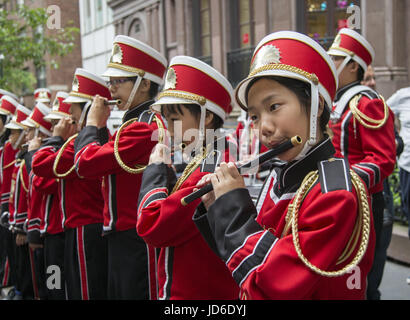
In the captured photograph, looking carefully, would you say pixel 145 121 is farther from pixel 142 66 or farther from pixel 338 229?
pixel 338 229

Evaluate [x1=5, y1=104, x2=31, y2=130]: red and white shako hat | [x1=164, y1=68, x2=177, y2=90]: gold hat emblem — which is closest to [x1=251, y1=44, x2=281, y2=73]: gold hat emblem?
[x1=164, y1=68, x2=177, y2=90]: gold hat emblem

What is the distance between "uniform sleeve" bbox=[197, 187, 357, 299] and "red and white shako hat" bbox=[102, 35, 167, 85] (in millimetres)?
1997

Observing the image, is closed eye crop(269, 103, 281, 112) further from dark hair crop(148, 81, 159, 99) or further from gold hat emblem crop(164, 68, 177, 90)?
dark hair crop(148, 81, 159, 99)

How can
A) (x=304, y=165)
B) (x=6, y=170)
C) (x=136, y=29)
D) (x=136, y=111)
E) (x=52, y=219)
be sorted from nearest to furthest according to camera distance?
(x=304, y=165) < (x=136, y=111) < (x=52, y=219) < (x=6, y=170) < (x=136, y=29)

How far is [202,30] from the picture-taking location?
16188mm

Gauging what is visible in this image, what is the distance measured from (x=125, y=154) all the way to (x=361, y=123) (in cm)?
196

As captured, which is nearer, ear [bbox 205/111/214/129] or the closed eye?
the closed eye

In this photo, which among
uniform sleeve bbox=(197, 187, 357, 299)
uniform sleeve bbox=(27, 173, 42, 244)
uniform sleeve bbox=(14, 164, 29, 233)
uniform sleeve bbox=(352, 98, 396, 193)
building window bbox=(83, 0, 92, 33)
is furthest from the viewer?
building window bbox=(83, 0, 92, 33)

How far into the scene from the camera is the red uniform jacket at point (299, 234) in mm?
1546

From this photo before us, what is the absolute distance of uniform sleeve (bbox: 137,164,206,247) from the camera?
2305 millimetres

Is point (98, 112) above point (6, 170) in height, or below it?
above

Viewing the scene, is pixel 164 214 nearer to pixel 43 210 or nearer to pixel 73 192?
pixel 73 192

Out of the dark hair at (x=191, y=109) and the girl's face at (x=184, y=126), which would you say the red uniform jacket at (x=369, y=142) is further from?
the girl's face at (x=184, y=126)

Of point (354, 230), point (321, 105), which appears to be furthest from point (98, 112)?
point (354, 230)
